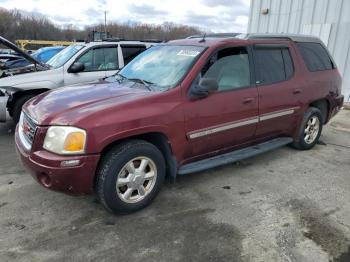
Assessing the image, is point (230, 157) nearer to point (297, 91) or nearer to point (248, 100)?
point (248, 100)

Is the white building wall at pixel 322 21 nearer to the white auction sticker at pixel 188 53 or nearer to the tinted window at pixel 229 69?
the tinted window at pixel 229 69

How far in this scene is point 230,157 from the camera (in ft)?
13.8

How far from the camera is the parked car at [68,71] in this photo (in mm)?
5891

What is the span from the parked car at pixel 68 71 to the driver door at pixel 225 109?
3413mm

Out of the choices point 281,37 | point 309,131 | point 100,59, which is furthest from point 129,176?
point 100,59

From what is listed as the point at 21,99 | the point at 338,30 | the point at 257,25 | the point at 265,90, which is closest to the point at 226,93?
the point at 265,90

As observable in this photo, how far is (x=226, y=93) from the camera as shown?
3990 mm

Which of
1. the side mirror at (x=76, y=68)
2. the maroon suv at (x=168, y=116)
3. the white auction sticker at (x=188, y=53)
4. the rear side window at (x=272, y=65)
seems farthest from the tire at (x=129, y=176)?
the side mirror at (x=76, y=68)

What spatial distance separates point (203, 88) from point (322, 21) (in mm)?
7293

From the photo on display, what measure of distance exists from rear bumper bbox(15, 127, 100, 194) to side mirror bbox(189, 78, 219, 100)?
50.1 inches

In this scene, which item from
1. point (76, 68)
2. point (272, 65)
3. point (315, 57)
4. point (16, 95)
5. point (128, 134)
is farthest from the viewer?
point (76, 68)

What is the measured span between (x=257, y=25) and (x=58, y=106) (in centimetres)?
932

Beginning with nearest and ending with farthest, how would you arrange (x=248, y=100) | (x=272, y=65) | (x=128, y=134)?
(x=128, y=134), (x=248, y=100), (x=272, y=65)

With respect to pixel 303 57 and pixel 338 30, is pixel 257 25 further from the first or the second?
pixel 303 57
